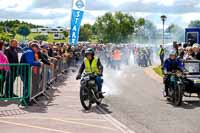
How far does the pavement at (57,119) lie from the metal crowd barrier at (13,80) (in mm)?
278

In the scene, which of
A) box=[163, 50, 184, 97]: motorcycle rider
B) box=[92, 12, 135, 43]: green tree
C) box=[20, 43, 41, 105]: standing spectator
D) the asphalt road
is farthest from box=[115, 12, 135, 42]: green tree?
box=[20, 43, 41, 105]: standing spectator

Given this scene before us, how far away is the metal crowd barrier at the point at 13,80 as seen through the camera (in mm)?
14727

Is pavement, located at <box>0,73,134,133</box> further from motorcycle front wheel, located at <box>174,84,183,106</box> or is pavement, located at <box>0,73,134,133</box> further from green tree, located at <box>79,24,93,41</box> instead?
green tree, located at <box>79,24,93,41</box>

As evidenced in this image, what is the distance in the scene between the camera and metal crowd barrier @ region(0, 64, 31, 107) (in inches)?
580

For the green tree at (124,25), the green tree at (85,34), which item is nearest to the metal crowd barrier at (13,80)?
the green tree at (124,25)

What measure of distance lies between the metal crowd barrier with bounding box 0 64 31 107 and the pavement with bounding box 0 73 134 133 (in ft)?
0.91

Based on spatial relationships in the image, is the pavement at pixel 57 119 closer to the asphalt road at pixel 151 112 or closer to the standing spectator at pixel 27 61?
the asphalt road at pixel 151 112

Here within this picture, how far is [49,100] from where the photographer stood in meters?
16.7

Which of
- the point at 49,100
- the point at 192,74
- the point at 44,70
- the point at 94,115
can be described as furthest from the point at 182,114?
the point at 44,70

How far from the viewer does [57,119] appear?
12531 mm

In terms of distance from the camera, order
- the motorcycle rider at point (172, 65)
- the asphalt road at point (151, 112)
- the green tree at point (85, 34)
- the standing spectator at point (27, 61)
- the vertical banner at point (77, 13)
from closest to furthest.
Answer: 1. the asphalt road at point (151, 112)
2. the standing spectator at point (27, 61)
3. the motorcycle rider at point (172, 65)
4. the vertical banner at point (77, 13)
5. the green tree at point (85, 34)

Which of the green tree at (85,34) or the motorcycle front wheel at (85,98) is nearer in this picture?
the motorcycle front wheel at (85,98)

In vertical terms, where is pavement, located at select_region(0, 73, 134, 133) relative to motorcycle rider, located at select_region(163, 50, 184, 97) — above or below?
below

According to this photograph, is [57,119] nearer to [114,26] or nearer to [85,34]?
[114,26]
